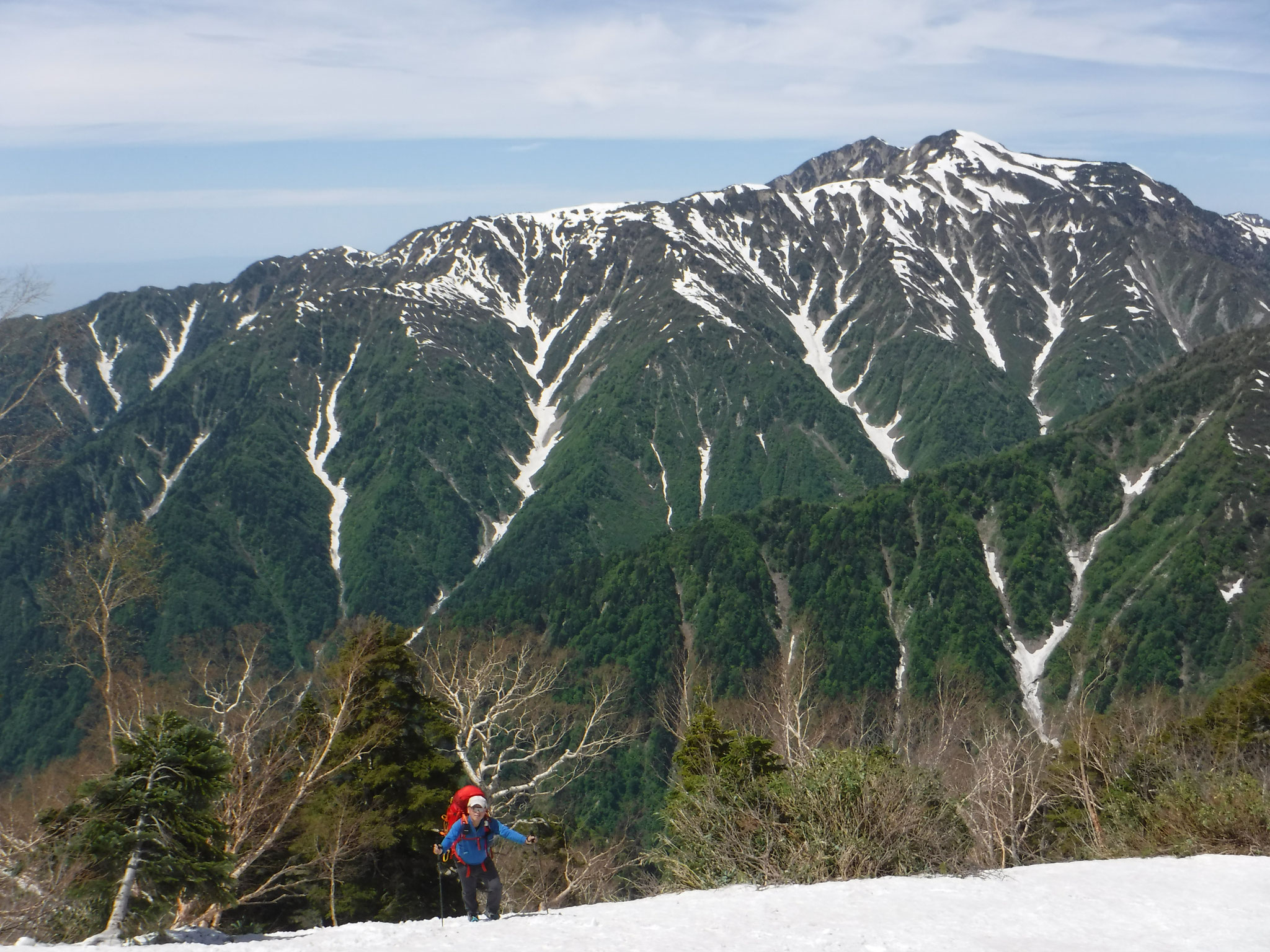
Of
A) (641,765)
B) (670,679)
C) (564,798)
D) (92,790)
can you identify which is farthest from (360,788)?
(670,679)

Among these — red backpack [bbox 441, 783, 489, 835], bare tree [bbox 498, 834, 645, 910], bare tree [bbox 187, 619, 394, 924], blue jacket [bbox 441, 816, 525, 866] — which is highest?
red backpack [bbox 441, 783, 489, 835]

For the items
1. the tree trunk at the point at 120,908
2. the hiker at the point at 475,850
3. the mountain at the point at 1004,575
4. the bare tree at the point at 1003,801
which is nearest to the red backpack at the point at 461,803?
the hiker at the point at 475,850

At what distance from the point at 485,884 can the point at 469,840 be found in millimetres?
744

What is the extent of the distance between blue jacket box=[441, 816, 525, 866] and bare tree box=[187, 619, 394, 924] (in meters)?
7.51

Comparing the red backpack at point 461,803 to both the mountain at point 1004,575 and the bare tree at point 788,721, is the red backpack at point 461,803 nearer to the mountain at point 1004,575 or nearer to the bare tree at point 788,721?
the bare tree at point 788,721

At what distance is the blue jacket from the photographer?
52.4 feet

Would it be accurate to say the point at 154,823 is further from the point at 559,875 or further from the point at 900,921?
the point at 559,875

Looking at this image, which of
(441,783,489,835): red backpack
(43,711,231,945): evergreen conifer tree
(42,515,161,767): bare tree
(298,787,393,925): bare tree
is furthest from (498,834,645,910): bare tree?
(43,711,231,945): evergreen conifer tree

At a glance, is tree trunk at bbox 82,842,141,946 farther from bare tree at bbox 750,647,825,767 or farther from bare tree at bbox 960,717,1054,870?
bare tree at bbox 960,717,1054,870

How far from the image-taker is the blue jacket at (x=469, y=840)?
15984 millimetres

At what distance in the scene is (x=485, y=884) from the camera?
16.1 metres

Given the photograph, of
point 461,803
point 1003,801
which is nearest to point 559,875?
point 1003,801

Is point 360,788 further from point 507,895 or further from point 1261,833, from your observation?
point 1261,833

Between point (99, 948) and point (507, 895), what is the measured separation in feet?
60.4
